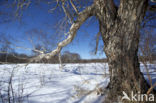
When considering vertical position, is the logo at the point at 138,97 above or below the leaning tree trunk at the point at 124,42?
below

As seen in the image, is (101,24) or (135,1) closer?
(135,1)

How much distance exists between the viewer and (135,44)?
1468 millimetres

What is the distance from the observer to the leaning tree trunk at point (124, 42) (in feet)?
4.58

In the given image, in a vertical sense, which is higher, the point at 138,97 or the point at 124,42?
the point at 124,42

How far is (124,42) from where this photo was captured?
144 centimetres

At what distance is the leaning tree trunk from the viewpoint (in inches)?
55.0

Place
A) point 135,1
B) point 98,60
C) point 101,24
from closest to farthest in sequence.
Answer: point 135,1 < point 101,24 < point 98,60

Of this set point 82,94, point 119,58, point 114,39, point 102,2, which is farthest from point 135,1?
point 82,94

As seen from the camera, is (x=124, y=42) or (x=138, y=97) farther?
(x=124, y=42)

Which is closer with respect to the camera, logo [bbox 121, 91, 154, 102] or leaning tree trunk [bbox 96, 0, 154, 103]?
logo [bbox 121, 91, 154, 102]

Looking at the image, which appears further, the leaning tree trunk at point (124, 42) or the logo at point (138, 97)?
the leaning tree trunk at point (124, 42)

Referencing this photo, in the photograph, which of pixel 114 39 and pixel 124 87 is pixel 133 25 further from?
pixel 124 87

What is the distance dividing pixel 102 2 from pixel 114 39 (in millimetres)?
718

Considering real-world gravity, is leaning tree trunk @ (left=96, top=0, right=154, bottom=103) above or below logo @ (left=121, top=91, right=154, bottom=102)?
above
